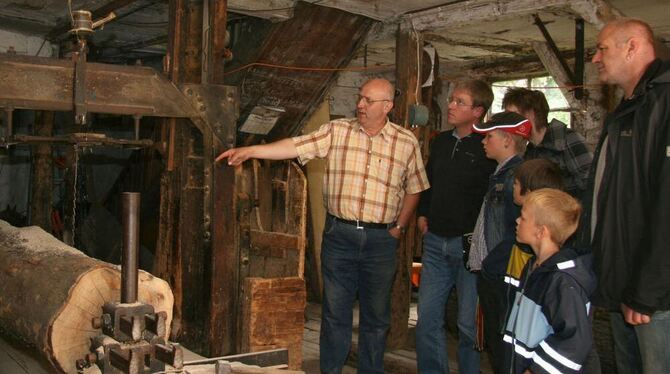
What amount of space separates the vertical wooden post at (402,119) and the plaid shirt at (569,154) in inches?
62.5

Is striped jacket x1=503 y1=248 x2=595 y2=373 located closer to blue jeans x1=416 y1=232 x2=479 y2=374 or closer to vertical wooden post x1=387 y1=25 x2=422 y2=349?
blue jeans x1=416 y1=232 x2=479 y2=374

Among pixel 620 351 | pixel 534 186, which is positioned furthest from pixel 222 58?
pixel 620 351

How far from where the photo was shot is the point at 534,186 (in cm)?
315

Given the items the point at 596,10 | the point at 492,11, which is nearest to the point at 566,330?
the point at 596,10

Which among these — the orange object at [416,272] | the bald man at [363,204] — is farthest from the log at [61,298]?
the orange object at [416,272]

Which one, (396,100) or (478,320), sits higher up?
(396,100)

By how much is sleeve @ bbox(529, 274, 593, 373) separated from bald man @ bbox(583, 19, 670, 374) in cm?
14

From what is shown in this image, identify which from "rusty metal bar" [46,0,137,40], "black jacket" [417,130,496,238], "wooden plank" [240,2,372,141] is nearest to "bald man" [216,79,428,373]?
"black jacket" [417,130,496,238]

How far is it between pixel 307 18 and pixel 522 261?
2.73 meters

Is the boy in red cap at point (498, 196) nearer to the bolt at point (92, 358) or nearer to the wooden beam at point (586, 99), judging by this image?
the bolt at point (92, 358)

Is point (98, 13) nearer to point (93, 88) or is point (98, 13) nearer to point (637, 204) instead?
point (93, 88)

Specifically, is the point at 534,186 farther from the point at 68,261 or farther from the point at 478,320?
the point at 68,261

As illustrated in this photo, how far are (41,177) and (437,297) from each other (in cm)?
335

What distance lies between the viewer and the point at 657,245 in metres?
2.48
